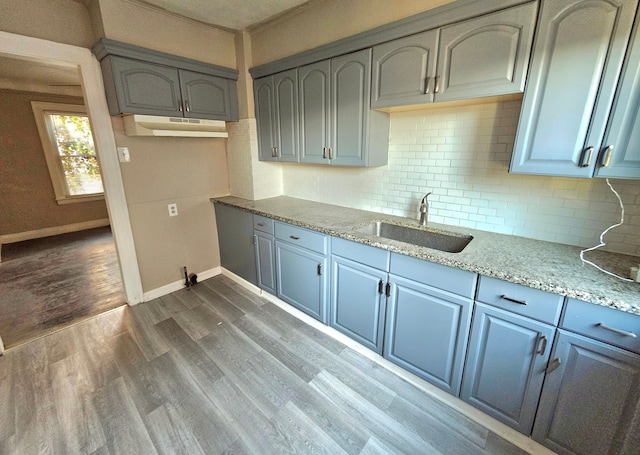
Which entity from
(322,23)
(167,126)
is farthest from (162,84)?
(322,23)

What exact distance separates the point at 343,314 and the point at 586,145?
1.69 metres

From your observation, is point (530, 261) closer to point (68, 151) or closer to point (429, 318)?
point (429, 318)

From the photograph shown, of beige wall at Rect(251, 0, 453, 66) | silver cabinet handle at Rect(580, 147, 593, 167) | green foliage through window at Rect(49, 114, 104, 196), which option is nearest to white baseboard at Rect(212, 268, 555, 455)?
silver cabinet handle at Rect(580, 147, 593, 167)

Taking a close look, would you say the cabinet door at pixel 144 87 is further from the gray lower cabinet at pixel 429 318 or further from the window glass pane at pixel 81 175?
the window glass pane at pixel 81 175

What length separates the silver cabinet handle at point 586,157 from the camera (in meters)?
1.24

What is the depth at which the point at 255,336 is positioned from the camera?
2279 mm

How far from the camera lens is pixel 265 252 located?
2604 mm

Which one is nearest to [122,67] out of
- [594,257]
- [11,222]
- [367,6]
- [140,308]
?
[367,6]

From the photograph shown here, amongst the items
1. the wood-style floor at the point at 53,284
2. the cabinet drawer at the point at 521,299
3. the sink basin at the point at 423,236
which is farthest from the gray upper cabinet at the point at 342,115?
the wood-style floor at the point at 53,284

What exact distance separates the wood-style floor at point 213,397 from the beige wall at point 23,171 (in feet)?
11.4

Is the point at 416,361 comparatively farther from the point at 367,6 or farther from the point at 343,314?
the point at 367,6

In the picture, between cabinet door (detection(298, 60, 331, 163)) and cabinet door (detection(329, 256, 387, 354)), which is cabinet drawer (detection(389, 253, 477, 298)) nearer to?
cabinet door (detection(329, 256, 387, 354))

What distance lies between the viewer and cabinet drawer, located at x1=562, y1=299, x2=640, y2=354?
1052mm

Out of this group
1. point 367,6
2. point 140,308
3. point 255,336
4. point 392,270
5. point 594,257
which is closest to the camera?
point 594,257
